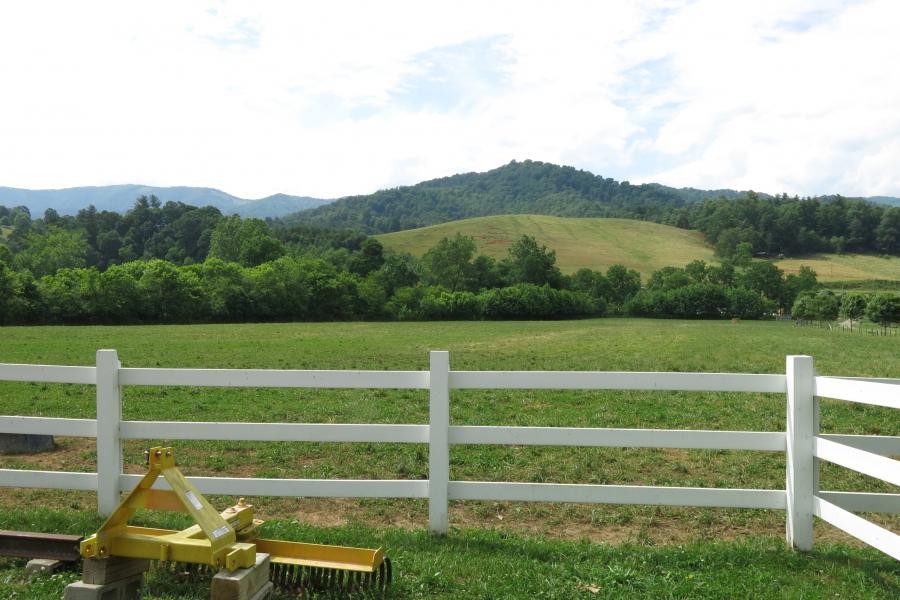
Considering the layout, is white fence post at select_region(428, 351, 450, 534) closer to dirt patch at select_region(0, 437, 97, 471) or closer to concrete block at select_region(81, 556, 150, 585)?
concrete block at select_region(81, 556, 150, 585)

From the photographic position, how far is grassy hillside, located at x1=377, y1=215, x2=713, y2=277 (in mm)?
142000

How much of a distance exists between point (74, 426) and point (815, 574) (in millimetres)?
6632

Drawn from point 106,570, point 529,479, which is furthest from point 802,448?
point 106,570

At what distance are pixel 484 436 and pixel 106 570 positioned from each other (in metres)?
3.11

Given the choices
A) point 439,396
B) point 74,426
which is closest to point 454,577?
point 439,396

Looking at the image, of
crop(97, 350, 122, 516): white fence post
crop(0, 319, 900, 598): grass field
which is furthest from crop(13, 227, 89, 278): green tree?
crop(97, 350, 122, 516): white fence post

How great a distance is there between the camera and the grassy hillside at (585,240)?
142000 millimetres

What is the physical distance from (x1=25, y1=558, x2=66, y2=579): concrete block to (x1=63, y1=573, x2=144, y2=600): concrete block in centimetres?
87

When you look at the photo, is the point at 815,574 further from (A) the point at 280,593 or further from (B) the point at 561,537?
(A) the point at 280,593

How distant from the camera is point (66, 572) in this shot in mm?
5191

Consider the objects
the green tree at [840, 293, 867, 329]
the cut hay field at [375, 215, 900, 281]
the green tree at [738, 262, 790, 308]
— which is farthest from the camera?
the cut hay field at [375, 215, 900, 281]

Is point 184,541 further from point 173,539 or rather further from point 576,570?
point 576,570

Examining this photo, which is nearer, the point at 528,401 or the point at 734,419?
the point at 734,419

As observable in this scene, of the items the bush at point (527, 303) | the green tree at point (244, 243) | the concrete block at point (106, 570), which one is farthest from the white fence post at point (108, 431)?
the green tree at point (244, 243)
